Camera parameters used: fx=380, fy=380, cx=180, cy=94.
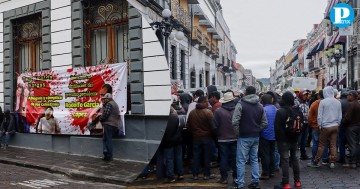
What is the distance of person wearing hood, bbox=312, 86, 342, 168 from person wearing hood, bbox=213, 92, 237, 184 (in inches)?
94.1

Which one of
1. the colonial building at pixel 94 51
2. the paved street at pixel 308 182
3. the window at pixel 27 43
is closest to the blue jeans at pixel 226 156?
the paved street at pixel 308 182

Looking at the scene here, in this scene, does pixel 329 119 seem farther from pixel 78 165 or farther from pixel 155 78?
pixel 78 165

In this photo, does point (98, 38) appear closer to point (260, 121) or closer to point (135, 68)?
point (135, 68)

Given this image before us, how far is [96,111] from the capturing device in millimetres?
8531

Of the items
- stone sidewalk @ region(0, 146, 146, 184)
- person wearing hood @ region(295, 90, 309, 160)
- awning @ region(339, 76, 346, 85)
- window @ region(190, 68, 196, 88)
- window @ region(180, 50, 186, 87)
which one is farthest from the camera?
awning @ region(339, 76, 346, 85)

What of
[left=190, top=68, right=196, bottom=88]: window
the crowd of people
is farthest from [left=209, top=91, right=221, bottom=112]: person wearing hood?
[left=190, top=68, right=196, bottom=88]: window

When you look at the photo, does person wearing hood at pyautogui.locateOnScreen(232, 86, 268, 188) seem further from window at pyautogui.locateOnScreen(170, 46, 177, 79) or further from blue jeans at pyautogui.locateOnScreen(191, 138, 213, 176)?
window at pyautogui.locateOnScreen(170, 46, 177, 79)

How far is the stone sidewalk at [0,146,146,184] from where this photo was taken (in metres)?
7.45

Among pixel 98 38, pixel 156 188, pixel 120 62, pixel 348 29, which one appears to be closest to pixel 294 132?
pixel 156 188

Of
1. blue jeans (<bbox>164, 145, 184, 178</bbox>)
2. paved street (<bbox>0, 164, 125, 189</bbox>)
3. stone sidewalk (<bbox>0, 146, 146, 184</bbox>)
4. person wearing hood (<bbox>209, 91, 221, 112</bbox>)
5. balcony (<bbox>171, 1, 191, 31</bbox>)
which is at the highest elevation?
balcony (<bbox>171, 1, 191, 31</bbox>)

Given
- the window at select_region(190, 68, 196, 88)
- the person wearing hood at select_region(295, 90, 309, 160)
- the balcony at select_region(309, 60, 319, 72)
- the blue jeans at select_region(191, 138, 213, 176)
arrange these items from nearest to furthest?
the blue jeans at select_region(191, 138, 213, 176)
the person wearing hood at select_region(295, 90, 309, 160)
the window at select_region(190, 68, 196, 88)
the balcony at select_region(309, 60, 319, 72)

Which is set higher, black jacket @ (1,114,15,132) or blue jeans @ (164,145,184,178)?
black jacket @ (1,114,15,132)

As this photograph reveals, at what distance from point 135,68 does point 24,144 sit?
17.0 feet

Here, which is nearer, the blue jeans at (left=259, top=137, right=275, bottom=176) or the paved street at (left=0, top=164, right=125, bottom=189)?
the paved street at (left=0, top=164, right=125, bottom=189)
